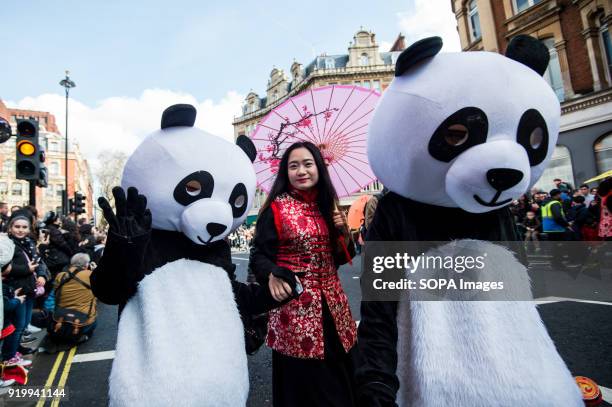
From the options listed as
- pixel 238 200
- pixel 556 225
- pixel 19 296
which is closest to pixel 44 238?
pixel 19 296

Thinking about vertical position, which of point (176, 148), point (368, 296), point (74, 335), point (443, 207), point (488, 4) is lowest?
point (74, 335)

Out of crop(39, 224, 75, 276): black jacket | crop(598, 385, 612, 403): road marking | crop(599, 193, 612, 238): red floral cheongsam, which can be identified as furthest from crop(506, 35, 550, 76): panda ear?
crop(39, 224, 75, 276): black jacket

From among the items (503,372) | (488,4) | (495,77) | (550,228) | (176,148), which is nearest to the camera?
(503,372)

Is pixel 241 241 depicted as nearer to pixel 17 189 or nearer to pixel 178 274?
pixel 178 274

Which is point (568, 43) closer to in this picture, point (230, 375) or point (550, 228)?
point (550, 228)

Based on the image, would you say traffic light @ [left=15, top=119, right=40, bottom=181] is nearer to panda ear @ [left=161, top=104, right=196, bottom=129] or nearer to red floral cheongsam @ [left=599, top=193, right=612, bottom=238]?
panda ear @ [left=161, top=104, right=196, bottom=129]

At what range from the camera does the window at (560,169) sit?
43.1 feet

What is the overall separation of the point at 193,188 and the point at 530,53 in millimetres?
1571

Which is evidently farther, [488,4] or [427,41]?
[488,4]

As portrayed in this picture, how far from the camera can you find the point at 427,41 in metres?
1.29

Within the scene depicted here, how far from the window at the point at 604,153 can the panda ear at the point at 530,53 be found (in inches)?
565

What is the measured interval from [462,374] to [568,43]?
53.4 feet

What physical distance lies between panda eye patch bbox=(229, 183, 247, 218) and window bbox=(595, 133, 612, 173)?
48.9 ft

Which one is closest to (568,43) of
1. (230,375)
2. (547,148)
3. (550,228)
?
(550,228)
